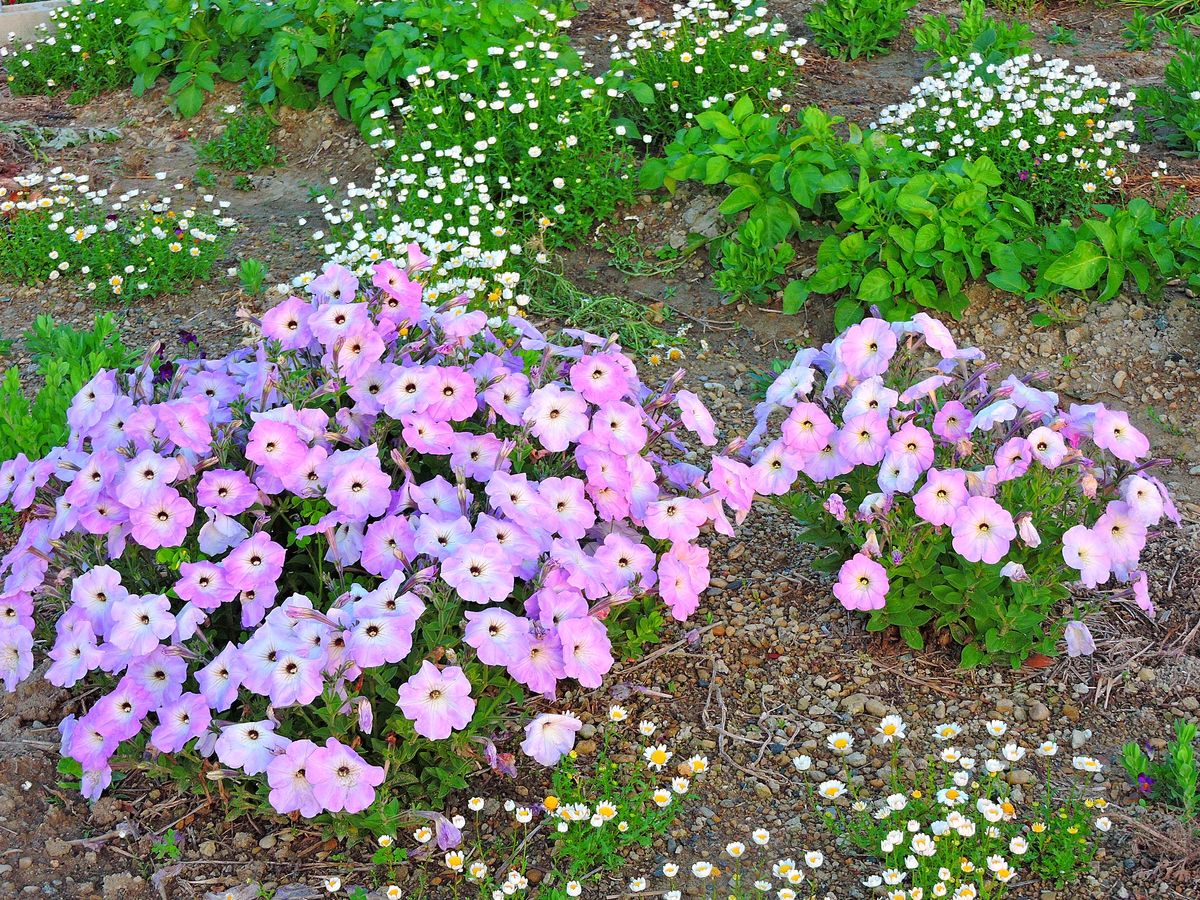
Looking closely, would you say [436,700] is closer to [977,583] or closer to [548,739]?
[548,739]

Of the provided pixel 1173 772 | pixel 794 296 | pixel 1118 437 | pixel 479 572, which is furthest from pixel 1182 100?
pixel 479 572

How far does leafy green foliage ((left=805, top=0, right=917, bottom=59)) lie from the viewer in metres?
5.49

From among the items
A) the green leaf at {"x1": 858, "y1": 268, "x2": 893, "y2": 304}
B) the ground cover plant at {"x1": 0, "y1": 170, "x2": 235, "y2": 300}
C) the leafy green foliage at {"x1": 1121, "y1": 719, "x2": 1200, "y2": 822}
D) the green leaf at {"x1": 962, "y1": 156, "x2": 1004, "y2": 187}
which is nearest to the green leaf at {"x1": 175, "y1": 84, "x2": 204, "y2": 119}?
the ground cover plant at {"x1": 0, "y1": 170, "x2": 235, "y2": 300}

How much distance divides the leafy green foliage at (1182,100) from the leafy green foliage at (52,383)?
3900mm

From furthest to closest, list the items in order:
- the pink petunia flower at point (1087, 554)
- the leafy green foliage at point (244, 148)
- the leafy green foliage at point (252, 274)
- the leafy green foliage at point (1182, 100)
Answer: the leafy green foliage at point (244, 148) < the leafy green foliage at point (1182, 100) < the leafy green foliage at point (252, 274) < the pink petunia flower at point (1087, 554)

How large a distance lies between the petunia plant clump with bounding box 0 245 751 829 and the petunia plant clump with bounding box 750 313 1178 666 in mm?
257

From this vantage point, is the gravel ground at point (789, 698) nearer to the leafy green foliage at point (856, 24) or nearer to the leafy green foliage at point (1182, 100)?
the leafy green foliage at point (1182, 100)

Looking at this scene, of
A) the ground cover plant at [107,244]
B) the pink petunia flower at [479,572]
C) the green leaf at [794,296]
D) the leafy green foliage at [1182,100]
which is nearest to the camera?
the pink petunia flower at [479,572]

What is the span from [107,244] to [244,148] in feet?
2.95

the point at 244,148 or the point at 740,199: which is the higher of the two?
the point at 740,199

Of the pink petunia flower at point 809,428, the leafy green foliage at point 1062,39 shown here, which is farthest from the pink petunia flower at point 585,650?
the leafy green foliage at point 1062,39

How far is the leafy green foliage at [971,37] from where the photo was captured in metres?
5.03

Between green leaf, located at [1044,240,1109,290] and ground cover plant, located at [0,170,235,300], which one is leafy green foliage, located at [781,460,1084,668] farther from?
ground cover plant, located at [0,170,235,300]

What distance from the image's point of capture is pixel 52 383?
11.6ft
